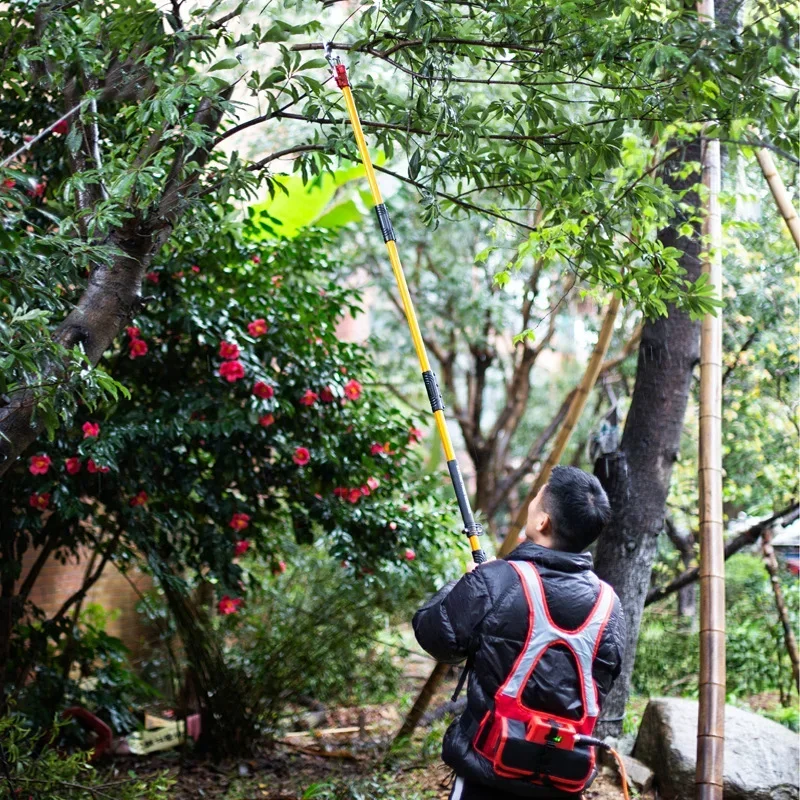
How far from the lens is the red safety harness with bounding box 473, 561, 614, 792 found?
2.38 meters

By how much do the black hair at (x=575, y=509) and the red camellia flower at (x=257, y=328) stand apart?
103 inches

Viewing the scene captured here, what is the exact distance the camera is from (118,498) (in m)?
4.68

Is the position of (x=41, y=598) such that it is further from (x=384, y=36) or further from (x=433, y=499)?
(x=384, y=36)

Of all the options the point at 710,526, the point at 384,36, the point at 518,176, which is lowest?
the point at 710,526

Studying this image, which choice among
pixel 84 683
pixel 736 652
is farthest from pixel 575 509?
pixel 736 652

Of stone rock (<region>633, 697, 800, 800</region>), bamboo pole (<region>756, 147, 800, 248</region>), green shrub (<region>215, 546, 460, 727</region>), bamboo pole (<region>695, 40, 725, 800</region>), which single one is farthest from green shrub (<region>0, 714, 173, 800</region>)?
bamboo pole (<region>756, 147, 800, 248</region>)

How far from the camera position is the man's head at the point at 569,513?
253 centimetres

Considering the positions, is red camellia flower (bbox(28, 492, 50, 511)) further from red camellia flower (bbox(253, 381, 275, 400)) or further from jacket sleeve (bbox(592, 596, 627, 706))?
jacket sleeve (bbox(592, 596, 627, 706))

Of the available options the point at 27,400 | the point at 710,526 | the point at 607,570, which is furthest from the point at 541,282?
the point at 27,400

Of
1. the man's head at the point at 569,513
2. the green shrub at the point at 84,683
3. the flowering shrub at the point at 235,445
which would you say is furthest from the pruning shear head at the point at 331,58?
the green shrub at the point at 84,683

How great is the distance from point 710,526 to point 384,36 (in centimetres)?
252

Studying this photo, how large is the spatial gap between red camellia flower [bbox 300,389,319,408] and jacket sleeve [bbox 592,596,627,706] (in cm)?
258

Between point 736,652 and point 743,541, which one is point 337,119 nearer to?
point 743,541

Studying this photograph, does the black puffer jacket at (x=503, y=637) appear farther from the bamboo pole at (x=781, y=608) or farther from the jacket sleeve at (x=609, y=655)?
the bamboo pole at (x=781, y=608)
